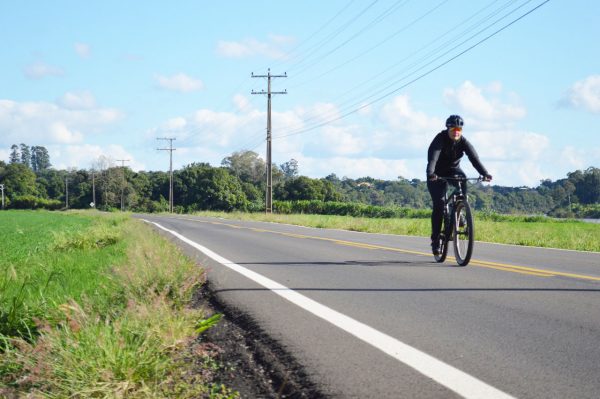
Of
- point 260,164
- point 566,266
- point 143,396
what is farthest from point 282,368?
point 260,164

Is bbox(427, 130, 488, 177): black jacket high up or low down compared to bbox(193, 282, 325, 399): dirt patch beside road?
up

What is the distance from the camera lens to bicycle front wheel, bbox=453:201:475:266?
8.55 m

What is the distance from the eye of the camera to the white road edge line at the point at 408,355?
124 inches

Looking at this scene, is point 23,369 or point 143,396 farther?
point 23,369

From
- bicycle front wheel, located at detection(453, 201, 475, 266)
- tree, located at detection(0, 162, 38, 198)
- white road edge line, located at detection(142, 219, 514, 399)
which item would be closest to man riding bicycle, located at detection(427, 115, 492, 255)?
bicycle front wheel, located at detection(453, 201, 475, 266)

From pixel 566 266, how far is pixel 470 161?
2.10m

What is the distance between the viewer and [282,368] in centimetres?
374

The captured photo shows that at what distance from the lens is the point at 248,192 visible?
124 metres

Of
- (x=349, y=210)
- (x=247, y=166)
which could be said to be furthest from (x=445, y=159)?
(x=247, y=166)

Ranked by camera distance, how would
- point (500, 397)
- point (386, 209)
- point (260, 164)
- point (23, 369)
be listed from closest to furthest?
point (500, 397)
point (23, 369)
point (386, 209)
point (260, 164)

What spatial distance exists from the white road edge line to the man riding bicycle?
3.21 meters

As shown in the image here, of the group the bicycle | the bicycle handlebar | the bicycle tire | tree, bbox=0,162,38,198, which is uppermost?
tree, bbox=0,162,38,198

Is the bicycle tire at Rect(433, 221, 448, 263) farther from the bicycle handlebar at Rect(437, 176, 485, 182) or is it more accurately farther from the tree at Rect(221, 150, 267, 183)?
the tree at Rect(221, 150, 267, 183)

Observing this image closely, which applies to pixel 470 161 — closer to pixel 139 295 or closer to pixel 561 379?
pixel 139 295
